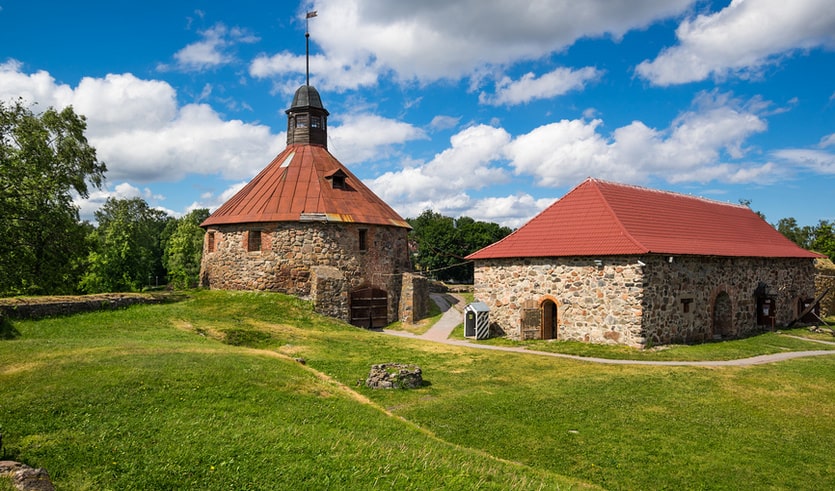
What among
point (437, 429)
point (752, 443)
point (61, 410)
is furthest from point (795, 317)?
point (61, 410)

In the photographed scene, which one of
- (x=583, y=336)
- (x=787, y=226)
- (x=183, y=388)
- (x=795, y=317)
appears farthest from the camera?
(x=787, y=226)

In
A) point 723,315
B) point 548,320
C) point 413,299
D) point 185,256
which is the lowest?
point 548,320

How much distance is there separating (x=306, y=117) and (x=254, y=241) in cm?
910

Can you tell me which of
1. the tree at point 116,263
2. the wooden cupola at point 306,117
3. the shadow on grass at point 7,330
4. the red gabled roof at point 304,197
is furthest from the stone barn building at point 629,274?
the tree at point 116,263

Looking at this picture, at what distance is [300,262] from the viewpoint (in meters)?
24.1

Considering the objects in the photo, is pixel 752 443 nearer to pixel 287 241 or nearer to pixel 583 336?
pixel 583 336

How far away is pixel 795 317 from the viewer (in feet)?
85.7

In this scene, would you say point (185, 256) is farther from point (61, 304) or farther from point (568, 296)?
point (568, 296)

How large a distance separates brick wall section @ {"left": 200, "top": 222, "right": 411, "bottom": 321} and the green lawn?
339 inches

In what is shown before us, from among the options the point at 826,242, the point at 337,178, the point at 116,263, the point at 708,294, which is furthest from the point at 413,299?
the point at 826,242

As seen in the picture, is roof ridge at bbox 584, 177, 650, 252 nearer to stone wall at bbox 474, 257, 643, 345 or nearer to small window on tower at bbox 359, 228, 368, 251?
stone wall at bbox 474, 257, 643, 345

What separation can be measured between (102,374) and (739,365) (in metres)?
17.5

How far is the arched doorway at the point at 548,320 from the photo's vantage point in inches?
809

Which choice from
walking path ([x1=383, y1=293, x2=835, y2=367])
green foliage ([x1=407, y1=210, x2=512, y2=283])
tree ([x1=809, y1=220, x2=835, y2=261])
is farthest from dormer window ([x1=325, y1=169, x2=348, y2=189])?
tree ([x1=809, y1=220, x2=835, y2=261])
